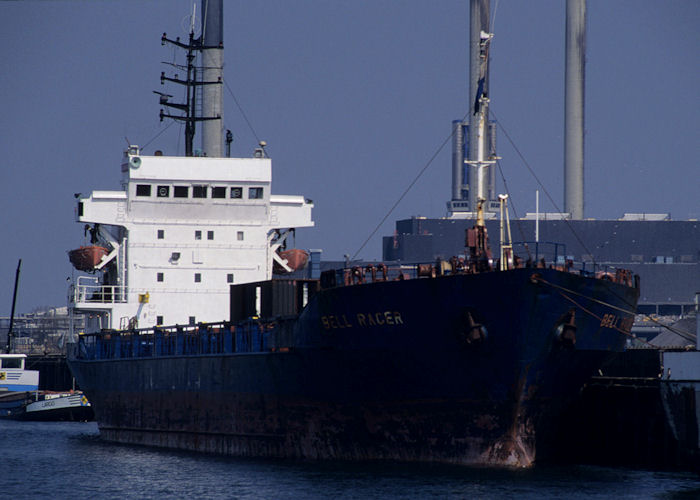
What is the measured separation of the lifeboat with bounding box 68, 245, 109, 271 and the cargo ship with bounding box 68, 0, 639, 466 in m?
0.72

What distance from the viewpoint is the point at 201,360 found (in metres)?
39.2

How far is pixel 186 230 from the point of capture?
147 ft

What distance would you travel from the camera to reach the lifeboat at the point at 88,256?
45625 millimetres

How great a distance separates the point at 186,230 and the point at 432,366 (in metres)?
16.5

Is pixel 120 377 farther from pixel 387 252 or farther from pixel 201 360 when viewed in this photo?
pixel 387 252

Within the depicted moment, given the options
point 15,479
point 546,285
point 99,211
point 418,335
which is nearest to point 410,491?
point 418,335

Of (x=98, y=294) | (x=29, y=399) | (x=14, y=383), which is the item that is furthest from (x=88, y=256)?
(x=14, y=383)

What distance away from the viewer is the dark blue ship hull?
99.5ft

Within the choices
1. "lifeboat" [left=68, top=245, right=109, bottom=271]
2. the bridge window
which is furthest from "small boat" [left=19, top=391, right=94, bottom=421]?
"lifeboat" [left=68, top=245, right=109, bottom=271]

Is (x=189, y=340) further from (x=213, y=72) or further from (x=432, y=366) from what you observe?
(x=213, y=72)

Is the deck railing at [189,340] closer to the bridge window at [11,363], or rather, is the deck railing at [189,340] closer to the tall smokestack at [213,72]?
the bridge window at [11,363]

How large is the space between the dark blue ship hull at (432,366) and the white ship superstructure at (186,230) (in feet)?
27.6

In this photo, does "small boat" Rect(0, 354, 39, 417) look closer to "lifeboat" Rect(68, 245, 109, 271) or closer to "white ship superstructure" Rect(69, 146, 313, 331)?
"lifeboat" Rect(68, 245, 109, 271)

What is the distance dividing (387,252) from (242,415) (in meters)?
129
